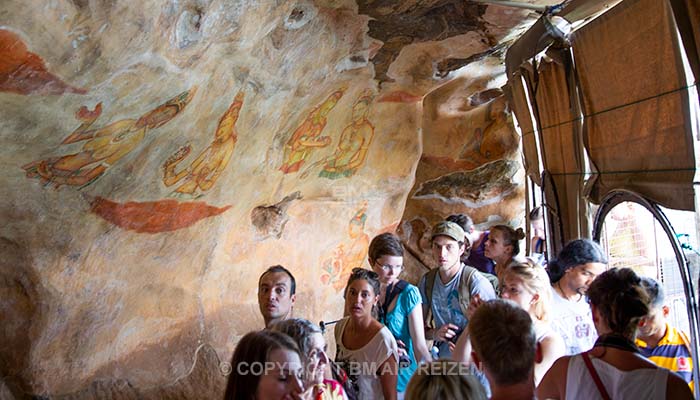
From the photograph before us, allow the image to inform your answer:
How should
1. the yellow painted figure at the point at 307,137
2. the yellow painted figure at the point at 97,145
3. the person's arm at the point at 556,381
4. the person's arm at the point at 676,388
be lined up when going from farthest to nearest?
the yellow painted figure at the point at 307,137, the yellow painted figure at the point at 97,145, the person's arm at the point at 556,381, the person's arm at the point at 676,388

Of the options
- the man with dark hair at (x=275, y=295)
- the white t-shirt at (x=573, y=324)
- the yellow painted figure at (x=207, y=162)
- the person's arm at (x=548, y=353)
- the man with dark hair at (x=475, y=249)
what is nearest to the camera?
the person's arm at (x=548, y=353)

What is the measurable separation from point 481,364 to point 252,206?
20.4ft

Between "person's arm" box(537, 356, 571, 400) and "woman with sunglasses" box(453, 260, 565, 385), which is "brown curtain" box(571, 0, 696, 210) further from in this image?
"person's arm" box(537, 356, 571, 400)

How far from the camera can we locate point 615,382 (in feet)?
8.36

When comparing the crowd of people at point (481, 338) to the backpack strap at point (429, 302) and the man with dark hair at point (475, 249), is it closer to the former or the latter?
the backpack strap at point (429, 302)

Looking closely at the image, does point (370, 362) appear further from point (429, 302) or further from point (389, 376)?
point (429, 302)

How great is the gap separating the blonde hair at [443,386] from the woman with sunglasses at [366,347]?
4.40 ft

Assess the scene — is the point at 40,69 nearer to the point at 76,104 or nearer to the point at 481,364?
the point at 76,104

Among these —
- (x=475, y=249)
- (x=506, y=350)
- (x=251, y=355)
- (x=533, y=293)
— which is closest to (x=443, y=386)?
(x=506, y=350)

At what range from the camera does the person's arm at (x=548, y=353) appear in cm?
316

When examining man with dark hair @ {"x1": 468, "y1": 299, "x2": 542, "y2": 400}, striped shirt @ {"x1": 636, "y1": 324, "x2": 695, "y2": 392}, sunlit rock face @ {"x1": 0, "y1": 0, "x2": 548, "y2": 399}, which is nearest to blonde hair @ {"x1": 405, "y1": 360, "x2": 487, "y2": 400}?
man with dark hair @ {"x1": 468, "y1": 299, "x2": 542, "y2": 400}

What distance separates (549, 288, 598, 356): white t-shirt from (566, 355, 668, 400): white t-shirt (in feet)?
3.53

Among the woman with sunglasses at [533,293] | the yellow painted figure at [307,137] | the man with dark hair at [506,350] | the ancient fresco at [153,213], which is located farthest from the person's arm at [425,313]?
the yellow painted figure at [307,137]

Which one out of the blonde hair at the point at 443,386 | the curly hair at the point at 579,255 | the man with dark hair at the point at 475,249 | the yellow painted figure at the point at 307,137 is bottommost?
the blonde hair at the point at 443,386
